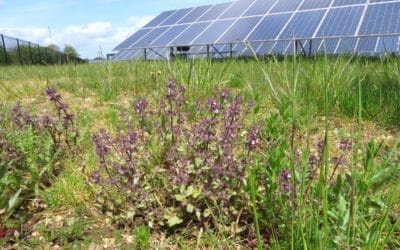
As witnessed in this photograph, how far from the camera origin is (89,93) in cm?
Result: 513

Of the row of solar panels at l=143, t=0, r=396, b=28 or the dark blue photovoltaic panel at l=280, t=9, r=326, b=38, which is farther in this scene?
the row of solar panels at l=143, t=0, r=396, b=28

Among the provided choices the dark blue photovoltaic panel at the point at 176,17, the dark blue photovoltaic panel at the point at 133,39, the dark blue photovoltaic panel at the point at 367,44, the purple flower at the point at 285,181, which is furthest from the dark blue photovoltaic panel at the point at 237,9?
the purple flower at the point at 285,181

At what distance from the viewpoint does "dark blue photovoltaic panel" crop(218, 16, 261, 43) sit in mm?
13844

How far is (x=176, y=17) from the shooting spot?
19.4 meters

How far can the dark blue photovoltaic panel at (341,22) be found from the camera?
12.0 metres

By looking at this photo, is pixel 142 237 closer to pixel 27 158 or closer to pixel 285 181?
pixel 285 181

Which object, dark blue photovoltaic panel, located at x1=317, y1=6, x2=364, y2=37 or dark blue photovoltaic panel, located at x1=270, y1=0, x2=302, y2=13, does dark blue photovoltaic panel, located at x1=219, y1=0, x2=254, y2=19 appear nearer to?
dark blue photovoltaic panel, located at x1=270, y1=0, x2=302, y2=13

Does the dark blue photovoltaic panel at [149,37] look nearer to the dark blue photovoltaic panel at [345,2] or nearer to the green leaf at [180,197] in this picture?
the dark blue photovoltaic panel at [345,2]

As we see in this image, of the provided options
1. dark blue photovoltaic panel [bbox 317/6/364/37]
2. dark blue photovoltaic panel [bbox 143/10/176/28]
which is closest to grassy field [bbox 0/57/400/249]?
dark blue photovoltaic panel [bbox 317/6/364/37]

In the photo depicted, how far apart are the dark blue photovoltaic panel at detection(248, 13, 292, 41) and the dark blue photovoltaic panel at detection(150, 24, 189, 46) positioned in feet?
12.5

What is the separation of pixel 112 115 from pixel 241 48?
38.5 ft

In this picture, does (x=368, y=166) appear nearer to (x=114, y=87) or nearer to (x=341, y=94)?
(x=341, y=94)

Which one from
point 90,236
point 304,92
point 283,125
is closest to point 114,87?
point 304,92

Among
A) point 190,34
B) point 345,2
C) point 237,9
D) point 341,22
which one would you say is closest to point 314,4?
point 345,2
